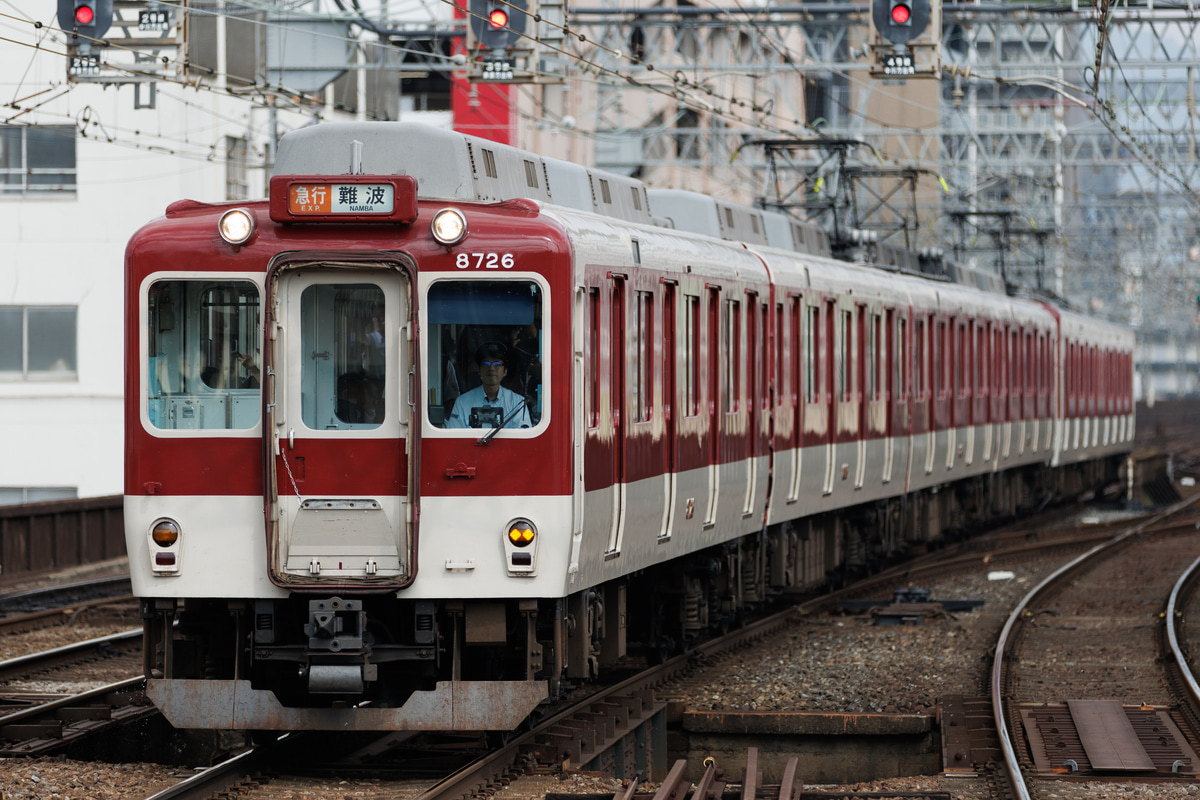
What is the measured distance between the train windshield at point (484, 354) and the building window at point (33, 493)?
2250 cm

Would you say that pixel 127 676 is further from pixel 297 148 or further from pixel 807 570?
pixel 807 570

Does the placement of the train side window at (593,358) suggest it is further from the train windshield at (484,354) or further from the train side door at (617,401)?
the train windshield at (484,354)

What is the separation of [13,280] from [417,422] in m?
22.8

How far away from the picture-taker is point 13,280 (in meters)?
30.1

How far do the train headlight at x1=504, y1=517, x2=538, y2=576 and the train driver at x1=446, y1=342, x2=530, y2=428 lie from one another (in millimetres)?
487

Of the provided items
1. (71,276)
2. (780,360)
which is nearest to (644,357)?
(780,360)

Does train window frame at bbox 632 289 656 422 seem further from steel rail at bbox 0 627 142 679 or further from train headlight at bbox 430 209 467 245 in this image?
steel rail at bbox 0 627 142 679

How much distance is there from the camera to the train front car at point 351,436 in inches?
355

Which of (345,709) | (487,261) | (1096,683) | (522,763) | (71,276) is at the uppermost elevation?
(71,276)

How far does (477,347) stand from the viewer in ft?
29.9

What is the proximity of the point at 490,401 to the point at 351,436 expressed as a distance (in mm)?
686

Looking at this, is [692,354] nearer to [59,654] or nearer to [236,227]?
[236,227]

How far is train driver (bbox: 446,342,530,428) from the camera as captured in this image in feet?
30.0

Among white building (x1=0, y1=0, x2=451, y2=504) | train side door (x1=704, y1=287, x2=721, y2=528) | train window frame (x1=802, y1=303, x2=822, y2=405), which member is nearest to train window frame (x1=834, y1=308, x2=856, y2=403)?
train window frame (x1=802, y1=303, x2=822, y2=405)
